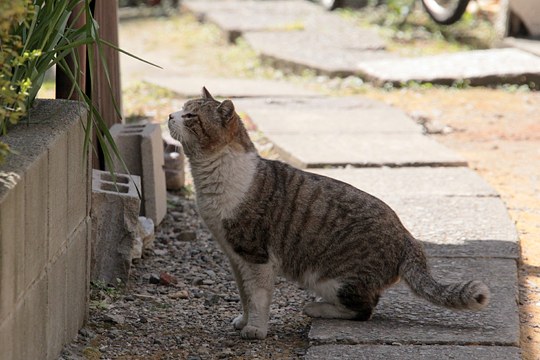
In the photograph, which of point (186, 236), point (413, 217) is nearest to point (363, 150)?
point (413, 217)

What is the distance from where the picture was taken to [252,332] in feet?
13.6

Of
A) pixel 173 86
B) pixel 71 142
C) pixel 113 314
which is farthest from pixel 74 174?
pixel 173 86

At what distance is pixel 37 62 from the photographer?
3.76m

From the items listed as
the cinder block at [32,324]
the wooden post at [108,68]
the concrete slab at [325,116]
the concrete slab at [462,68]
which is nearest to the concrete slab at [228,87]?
the concrete slab at [325,116]

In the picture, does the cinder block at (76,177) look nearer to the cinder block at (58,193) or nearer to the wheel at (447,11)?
the cinder block at (58,193)

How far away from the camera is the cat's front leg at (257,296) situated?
13.6ft

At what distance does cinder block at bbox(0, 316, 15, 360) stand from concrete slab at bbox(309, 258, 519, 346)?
1.31 m

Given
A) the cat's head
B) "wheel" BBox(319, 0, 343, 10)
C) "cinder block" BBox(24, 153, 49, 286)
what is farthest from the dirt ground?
"wheel" BBox(319, 0, 343, 10)

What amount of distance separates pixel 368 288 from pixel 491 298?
625mm

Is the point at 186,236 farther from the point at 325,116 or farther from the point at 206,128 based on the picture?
the point at 325,116

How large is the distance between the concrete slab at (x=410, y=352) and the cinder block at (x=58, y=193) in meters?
1.03

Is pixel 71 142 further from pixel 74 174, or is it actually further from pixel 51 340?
pixel 51 340

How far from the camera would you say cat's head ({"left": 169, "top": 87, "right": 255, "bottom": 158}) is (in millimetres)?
4219

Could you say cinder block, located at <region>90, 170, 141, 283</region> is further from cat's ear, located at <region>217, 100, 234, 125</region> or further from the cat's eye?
cat's ear, located at <region>217, 100, 234, 125</region>
